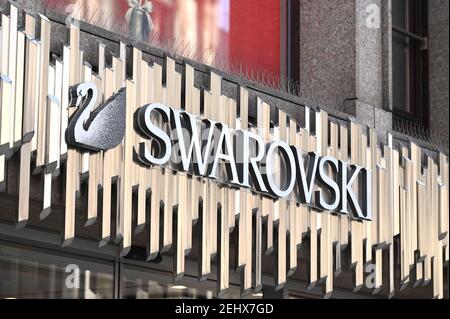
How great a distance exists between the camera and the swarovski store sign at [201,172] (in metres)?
12.2

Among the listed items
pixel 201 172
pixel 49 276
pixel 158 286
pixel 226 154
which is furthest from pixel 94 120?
pixel 158 286

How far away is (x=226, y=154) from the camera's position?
46.7 ft

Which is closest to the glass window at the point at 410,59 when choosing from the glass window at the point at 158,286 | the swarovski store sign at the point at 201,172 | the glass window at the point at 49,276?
the swarovski store sign at the point at 201,172

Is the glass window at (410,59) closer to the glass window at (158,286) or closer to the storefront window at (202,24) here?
the storefront window at (202,24)

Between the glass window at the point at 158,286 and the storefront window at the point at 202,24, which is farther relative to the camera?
the glass window at the point at 158,286

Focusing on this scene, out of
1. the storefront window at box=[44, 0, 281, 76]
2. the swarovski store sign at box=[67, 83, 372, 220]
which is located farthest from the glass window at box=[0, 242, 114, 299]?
the storefront window at box=[44, 0, 281, 76]

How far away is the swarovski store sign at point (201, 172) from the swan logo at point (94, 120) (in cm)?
1

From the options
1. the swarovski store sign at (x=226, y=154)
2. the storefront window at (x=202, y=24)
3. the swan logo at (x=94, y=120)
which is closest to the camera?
the swan logo at (x=94, y=120)

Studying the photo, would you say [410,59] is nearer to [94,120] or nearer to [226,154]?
[226,154]

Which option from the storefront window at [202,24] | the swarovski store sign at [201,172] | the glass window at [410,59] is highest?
the glass window at [410,59]

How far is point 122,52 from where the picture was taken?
43.6ft

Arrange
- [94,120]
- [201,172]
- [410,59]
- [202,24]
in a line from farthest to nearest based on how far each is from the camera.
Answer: [410,59]
[202,24]
[201,172]
[94,120]

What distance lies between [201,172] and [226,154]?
0.50 m
